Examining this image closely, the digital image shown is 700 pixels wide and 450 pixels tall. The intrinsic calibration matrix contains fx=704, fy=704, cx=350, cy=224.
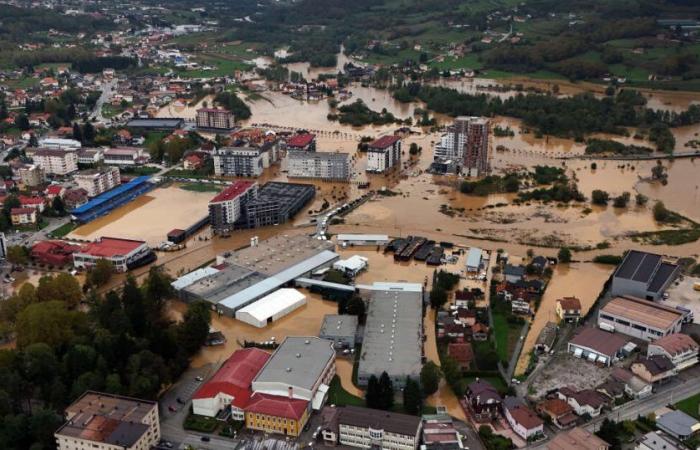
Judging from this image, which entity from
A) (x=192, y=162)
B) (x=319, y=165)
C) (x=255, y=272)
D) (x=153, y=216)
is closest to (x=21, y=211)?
(x=153, y=216)

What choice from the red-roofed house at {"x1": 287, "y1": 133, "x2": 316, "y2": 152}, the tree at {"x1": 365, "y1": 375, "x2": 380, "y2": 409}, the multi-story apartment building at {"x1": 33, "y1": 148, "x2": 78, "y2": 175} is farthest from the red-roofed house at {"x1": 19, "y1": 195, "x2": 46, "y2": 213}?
the tree at {"x1": 365, "y1": 375, "x2": 380, "y2": 409}

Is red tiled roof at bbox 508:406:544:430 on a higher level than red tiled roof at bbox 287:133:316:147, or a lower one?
lower

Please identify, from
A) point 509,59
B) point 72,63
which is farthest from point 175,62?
point 509,59

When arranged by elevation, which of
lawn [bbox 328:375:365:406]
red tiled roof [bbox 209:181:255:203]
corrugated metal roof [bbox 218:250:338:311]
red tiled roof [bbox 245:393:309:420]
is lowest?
lawn [bbox 328:375:365:406]

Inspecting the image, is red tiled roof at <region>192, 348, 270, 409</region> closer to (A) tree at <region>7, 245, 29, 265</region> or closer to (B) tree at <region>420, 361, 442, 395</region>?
(B) tree at <region>420, 361, 442, 395</region>

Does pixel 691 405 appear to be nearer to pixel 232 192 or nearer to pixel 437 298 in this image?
pixel 437 298

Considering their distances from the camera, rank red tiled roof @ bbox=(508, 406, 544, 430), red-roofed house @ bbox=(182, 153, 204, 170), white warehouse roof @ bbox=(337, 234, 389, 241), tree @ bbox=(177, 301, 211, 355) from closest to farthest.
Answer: red tiled roof @ bbox=(508, 406, 544, 430) → tree @ bbox=(177, 301, 211, 355) → white warehouse roof @ bbox=(337, 234, 389, 241) → red-roofed house @ bbox=(182, 153, 204, 170)

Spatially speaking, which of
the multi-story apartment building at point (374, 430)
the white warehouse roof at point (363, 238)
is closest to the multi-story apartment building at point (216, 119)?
the white warehouse roof at point (363, 238)

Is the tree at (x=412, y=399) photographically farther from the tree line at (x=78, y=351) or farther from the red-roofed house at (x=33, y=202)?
the red-roofed house at (x=33, y=202)
